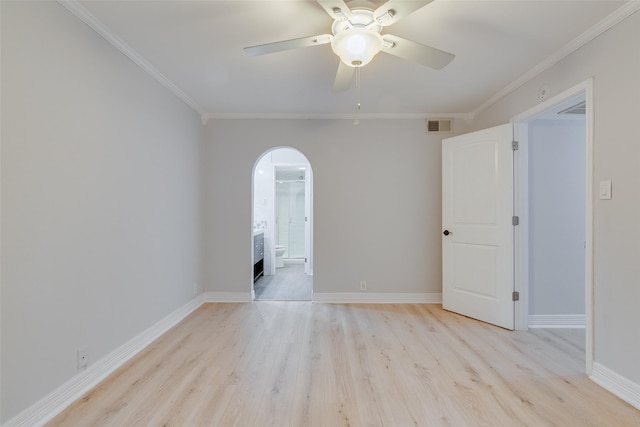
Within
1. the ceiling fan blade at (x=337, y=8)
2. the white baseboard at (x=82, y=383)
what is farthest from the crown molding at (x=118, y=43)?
the white baseboard at (x=82, y=383)

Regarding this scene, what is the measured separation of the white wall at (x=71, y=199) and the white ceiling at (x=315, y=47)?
1.13 feet

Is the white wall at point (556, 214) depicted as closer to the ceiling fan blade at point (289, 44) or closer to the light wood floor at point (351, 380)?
the light wood floor at point (351, 380)

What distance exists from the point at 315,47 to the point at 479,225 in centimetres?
244

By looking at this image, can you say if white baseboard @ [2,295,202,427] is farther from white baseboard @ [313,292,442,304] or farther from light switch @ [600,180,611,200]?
light switch @ [600,180,611,200]

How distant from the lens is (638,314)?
69.1 inches

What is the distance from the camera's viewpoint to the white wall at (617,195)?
179cm

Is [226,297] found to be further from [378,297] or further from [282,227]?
[282,227]

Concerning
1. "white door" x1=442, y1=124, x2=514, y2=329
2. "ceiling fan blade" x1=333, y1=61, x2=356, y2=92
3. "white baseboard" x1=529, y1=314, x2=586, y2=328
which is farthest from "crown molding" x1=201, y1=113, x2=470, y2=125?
"white baseboard" x1=529, y1=314, x2=586, y2=328

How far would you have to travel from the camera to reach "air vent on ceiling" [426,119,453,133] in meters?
3.77

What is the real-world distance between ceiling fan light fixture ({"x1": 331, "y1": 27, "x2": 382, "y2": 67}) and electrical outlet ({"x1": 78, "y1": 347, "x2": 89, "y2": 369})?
241 centimetres

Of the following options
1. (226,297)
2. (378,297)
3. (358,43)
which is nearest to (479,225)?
(378,297)

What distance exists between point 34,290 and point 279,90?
2.47m

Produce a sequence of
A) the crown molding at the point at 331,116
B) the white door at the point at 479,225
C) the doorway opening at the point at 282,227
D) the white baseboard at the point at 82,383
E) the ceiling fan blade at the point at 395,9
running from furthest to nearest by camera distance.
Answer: the doorway opening at the point at 282,227
the crown molding at the point at 331,116
the white door at the point at 479,225
the white baseboard at the point at 82,383
the ceiling fan blade at the point at 395,9

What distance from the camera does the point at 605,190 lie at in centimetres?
196
